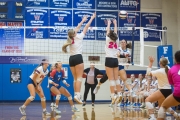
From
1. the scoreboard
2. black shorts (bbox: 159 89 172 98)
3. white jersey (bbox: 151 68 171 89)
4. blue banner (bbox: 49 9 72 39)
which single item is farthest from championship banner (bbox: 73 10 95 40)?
black shorts (bbox: 159 89 172 98)

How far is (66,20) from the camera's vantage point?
1900 cm

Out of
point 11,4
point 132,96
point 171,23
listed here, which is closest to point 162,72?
point 132,96

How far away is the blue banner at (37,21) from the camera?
18594 millimetres

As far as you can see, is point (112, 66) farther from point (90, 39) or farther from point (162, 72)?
point (90, 39)

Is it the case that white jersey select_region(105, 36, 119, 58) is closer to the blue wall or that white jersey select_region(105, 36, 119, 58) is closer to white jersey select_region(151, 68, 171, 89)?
white jersey select_region(151, 68, 171, 89)

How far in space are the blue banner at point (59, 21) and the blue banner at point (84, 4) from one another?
A: 0.61m

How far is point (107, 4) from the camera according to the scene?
1953cm

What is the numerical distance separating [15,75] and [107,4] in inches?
239

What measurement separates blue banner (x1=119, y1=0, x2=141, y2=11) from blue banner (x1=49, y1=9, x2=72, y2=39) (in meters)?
2.85

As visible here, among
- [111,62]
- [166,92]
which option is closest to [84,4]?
[111,62]

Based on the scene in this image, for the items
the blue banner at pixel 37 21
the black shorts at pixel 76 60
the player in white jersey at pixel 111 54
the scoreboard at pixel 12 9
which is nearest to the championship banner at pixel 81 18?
the blue banner at pixel 37 21

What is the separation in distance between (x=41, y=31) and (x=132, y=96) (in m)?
5.99

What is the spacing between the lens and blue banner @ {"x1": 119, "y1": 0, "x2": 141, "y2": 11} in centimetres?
1966

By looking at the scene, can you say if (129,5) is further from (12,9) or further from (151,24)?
(12,9)
